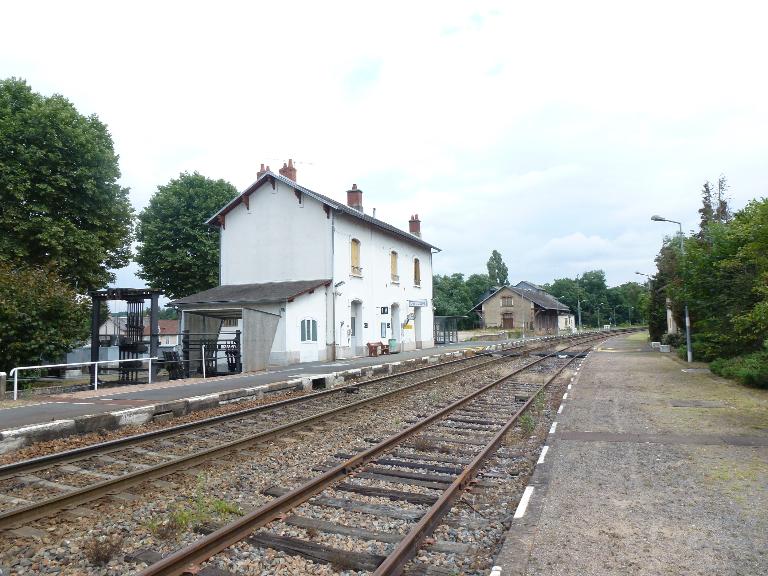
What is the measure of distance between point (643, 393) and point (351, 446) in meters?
8.89

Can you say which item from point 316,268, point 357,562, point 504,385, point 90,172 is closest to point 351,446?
point 357,562

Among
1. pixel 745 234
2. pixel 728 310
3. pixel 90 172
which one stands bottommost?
pixel 728 310

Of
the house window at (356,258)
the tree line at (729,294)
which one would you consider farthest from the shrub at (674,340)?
the house window at (356,258)

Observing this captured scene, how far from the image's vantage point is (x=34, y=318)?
720 inches

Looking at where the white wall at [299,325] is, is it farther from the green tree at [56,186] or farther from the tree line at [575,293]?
the tree line at [575,293]

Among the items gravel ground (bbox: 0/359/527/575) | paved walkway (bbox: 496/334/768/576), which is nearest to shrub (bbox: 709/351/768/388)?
paved walkway (bbox: 496/334/768/576)

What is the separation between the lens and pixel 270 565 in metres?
4.19

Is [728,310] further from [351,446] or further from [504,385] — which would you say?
[351,446]

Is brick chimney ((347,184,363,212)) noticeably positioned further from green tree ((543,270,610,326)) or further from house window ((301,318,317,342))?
green tree ((543,270,610,326))

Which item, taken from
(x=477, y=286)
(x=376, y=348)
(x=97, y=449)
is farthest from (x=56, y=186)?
(x=477, y=286)

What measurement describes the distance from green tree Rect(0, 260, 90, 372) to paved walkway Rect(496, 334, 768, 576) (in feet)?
54.5

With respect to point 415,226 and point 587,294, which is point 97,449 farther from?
point 587,294

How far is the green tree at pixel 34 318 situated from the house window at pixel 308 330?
345 inches

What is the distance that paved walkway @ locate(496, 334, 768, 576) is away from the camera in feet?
13.7
